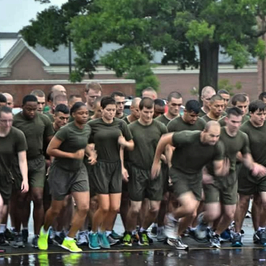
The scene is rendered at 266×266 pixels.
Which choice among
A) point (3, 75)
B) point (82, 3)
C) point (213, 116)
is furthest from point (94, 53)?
point (3, 75)

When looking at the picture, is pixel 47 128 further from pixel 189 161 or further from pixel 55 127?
pixel 189 161

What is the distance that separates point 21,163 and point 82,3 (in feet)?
124

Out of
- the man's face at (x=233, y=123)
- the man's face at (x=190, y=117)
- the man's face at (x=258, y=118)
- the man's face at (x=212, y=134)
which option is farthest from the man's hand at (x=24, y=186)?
the man's face at (x=258, y=118)

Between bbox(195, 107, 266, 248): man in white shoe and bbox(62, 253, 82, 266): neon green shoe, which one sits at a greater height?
bbox(195, 107, 266, 248): man in white shoe

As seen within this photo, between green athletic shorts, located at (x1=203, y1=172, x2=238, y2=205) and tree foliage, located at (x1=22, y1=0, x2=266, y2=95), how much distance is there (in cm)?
3062

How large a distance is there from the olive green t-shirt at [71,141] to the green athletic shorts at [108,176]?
45 centimetres

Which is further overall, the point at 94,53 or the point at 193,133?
the point at 94,53

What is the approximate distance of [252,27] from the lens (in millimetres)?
48500

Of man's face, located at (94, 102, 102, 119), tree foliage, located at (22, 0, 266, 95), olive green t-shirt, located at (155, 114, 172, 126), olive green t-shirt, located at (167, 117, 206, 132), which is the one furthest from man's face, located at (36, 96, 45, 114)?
tree foliage, located at (22, 0, 266, 95)

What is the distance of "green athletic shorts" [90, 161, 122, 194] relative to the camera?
1409 cm

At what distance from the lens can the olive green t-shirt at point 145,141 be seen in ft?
47.1

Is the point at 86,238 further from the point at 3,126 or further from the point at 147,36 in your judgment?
the point at 147,36

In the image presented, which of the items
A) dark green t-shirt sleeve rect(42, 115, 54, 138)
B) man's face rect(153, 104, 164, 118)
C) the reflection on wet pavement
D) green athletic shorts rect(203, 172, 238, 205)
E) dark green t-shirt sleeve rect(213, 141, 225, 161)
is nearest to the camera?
the reflection on wet pavement

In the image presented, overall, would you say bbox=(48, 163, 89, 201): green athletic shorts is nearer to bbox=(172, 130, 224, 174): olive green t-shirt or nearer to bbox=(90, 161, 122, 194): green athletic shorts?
bbox=(90, 161, 122, 194): green athletic shorts
